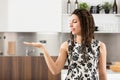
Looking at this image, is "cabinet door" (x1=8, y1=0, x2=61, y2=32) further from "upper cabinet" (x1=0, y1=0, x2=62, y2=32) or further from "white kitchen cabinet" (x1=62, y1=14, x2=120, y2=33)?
"white kitchen cabinet" (x1=62, y1=14, x2=120, y2=33)

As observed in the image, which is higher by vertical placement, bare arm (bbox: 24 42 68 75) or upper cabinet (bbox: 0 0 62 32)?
upper cabinet (bbox: 0 0 62 32)

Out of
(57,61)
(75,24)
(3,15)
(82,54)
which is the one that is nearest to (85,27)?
(75,24)

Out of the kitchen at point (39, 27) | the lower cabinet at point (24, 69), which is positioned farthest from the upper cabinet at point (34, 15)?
the lower cabinet at point (24, 69)

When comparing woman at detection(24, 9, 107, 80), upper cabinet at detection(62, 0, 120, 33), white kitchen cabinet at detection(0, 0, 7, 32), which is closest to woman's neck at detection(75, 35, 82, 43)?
woman at detection(24, 9, 107, 80)

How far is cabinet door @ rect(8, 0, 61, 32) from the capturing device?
3254 mm

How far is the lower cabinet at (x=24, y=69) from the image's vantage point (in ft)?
10.5

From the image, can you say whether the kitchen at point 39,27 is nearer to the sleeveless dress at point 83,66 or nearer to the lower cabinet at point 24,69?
the lower cabinet at point 24,69

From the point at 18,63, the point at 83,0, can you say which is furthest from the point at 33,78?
the point at 83,0

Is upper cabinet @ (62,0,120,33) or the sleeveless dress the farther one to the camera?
upper cabinet @ (62,0,120,33)

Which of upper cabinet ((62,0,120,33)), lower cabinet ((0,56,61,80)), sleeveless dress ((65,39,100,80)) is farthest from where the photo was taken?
upper cabinet ((62,0,120,33))

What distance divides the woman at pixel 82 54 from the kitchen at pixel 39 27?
5.28 ft

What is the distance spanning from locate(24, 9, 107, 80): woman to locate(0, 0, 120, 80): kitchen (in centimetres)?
161

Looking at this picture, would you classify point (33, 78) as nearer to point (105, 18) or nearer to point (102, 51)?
point (105, 18)

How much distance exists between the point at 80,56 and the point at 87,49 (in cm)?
6
